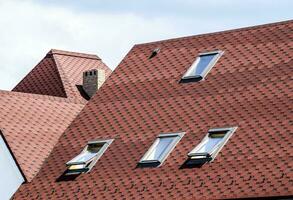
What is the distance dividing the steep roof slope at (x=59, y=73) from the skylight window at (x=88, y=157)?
8.30 meters

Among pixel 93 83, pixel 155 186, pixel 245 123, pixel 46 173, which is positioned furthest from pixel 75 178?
pixel 93 83

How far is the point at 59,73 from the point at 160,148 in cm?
1321

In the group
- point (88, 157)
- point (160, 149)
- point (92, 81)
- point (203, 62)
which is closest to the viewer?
point (160, 149)

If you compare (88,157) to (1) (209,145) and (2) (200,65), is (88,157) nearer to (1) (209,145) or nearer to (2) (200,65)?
(1) (209,145)

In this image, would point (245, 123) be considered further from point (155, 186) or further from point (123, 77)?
point (123, 77)

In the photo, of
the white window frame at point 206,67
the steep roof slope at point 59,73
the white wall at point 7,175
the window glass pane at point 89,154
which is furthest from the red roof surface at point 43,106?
the white window frame at point 206,67

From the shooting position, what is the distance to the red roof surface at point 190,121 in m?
32.8

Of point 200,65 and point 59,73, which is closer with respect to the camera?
point 200,65

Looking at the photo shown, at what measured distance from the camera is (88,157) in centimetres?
3800

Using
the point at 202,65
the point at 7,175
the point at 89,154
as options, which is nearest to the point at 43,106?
the point at 7,175

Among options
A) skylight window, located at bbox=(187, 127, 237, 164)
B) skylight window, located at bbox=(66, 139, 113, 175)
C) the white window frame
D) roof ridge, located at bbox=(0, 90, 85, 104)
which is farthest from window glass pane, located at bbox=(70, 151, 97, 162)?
roof ridge, located at bbox=(0, 90, 85, 104)

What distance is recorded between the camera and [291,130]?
33219 millimetres

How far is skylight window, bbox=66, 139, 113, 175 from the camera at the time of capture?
1478 inches

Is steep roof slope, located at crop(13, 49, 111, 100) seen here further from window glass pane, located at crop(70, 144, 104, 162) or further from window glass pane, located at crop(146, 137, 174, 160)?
window glass pane, located at crop(146, 137, 174, 160)
